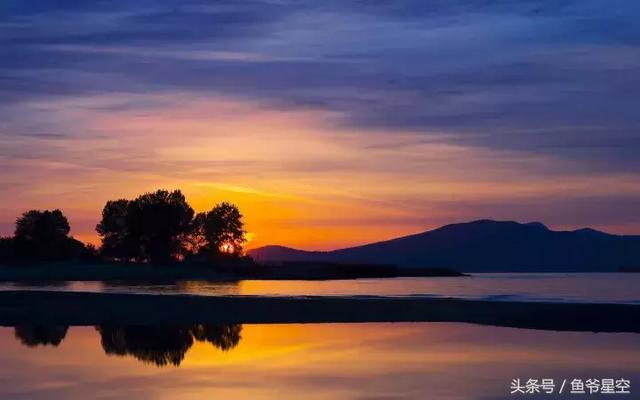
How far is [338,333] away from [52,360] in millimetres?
13817

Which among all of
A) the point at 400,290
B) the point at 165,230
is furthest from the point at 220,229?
the point at 400,290

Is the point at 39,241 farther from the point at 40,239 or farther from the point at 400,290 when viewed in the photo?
the point at 400,290

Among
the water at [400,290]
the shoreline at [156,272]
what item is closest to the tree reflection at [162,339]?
the water at [400,290]

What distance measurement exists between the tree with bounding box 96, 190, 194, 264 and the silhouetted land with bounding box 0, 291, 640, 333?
315ft

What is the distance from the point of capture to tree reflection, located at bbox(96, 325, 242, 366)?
32438 mm

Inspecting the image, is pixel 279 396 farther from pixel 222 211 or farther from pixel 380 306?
pixel 222 211

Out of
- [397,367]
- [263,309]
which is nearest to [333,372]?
[397,367]

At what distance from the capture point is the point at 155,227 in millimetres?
155375

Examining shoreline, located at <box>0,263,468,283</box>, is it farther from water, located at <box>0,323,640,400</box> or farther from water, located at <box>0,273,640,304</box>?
water, located at <box>0,323,640,400</box>

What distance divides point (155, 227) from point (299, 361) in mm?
127344

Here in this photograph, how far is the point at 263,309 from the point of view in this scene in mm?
52844

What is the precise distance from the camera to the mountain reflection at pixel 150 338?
108 ft

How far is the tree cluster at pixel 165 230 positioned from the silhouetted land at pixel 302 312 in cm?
9646

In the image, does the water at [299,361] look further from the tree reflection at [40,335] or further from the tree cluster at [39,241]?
the tree cluster at [39,241]
